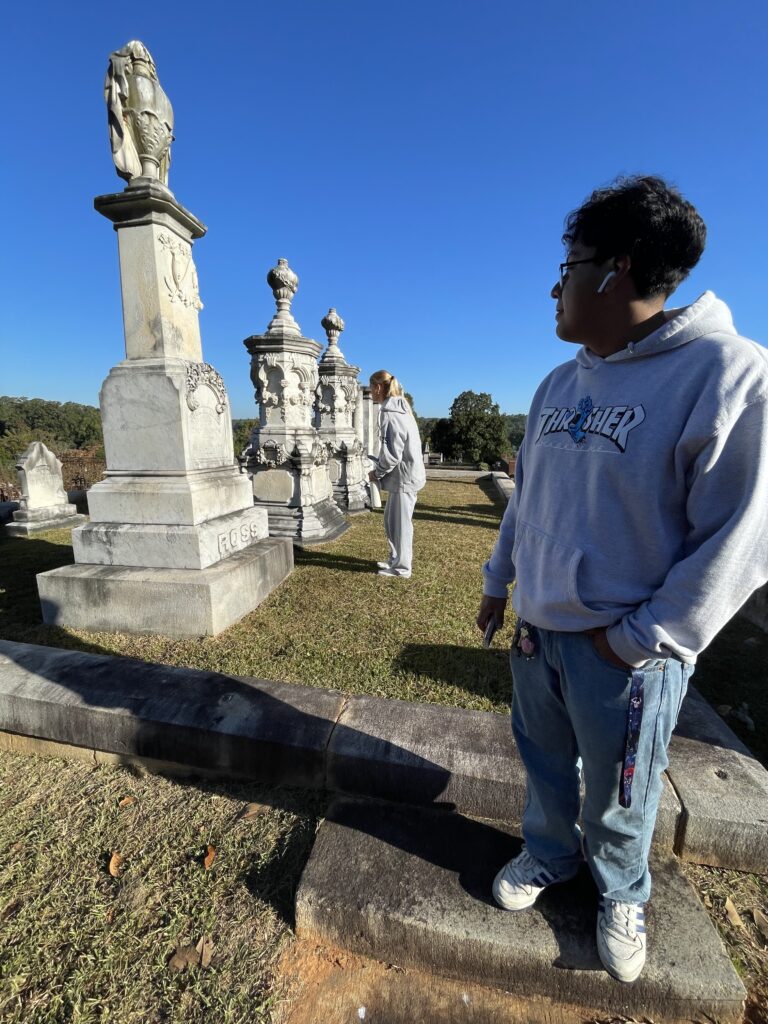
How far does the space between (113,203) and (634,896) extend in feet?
16.0

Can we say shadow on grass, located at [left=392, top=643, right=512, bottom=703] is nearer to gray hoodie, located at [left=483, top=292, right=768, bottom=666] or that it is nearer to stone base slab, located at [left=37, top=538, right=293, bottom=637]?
stone base slab, located at [left=37, top=538, right=293, bottom=637]

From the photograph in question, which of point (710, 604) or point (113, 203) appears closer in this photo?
point (710, 604)

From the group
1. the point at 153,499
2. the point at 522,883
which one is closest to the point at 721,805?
the point at 522,883

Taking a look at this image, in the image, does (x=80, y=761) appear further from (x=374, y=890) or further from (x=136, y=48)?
(x=136, y=48)

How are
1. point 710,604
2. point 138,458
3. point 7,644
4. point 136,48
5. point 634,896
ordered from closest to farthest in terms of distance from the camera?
point 710,604 < point 634,896 < point 7,644 < point 136,48 < point 138,458

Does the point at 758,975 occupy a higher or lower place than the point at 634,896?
lower

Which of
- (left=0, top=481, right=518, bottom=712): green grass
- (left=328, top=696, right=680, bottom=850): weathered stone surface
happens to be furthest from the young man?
(left=0, top=481, right=518, bottom=712): green grass

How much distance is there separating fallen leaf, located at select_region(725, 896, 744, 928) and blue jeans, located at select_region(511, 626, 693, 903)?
0.45m

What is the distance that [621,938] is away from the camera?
130 centimetres

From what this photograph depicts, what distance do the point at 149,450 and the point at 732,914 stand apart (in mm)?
4124


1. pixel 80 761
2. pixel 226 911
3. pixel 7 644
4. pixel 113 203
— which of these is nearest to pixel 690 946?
pixel 226 911

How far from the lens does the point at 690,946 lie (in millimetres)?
1349

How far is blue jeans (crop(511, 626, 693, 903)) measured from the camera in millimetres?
1165

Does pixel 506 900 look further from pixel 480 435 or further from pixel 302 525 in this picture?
pixel 480 435
